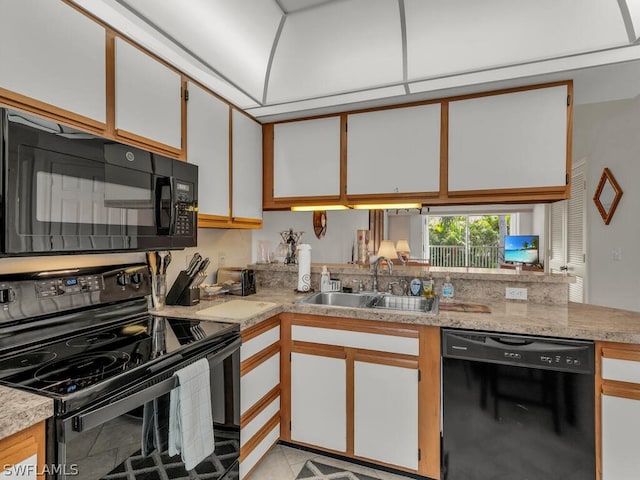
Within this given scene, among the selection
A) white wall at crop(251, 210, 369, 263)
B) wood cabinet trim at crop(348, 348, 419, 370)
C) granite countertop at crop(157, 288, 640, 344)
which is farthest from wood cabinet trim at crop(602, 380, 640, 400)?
white wall at crop(251, 210, 369, 263)

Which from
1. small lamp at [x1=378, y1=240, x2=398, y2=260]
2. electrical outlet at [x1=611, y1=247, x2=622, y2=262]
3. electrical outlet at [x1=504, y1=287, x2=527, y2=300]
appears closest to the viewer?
electrical outlet at [x1=504, y1=287, x2=527, y2=300]

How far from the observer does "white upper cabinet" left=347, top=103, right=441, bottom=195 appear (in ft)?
7.02

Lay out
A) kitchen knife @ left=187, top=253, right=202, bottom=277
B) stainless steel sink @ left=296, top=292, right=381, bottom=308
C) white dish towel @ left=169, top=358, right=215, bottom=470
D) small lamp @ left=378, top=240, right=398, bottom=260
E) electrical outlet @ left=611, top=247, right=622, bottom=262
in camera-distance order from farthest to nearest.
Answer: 1. electrical outlet @ left=611, top=247, right=622, bottom=262
2. small lamp @ left=378, top=240, right=398, bottom=260
3. stainless steel sink @ left=296, top=292, right=381, bottom=308
4. kitchen knife @ left=187, top=253, right=202, bottom=277
5. white dish towel @ left=169, top=358, right=215, bottom=470

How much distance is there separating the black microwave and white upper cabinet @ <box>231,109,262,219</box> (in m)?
0.66

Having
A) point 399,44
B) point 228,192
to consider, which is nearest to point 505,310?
point 399,44

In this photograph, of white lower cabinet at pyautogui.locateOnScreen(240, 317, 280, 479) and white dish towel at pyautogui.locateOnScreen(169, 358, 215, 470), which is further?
white lower cabinet at pyautogui.locateOnScreen(240, 317, 280, 479)

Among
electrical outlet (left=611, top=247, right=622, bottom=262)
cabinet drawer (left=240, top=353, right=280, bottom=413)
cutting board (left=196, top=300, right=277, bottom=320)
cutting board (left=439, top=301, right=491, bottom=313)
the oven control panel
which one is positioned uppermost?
electrical outlet (left=611, top=247, right=622, bottom=262)

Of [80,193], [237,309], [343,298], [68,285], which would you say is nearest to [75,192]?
[80,193]

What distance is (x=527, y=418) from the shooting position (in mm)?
1570

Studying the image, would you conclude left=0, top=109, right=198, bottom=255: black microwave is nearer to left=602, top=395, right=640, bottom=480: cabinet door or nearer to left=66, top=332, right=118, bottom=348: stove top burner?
left=66, top=332, right=118, bottom=348: stove top burner

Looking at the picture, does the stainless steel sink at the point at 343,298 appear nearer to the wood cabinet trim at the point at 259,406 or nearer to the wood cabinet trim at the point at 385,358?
the wood cabinet trim at the point at 385,358

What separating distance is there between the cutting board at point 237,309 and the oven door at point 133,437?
0.77 ft

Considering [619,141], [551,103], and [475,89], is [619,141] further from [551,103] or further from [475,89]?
[475,89]

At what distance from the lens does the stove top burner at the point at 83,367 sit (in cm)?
99
